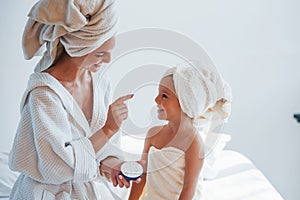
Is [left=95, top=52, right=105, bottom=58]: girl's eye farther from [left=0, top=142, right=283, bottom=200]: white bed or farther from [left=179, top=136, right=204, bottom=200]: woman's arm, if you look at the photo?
[left=0, top=142, right=283, bottom=200]: white bed

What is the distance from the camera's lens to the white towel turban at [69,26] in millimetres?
1050

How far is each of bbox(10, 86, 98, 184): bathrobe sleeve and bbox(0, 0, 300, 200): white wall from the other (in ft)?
4.09

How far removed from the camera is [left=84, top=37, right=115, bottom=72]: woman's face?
3.72 ft

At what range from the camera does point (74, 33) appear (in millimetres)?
1088

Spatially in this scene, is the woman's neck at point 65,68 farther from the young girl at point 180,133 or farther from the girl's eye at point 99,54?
the young girl at point 180,133

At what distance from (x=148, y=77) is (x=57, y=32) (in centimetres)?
29

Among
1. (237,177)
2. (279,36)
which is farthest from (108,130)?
(279,36)

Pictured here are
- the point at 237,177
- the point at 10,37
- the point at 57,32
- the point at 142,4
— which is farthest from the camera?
the point at 142,4

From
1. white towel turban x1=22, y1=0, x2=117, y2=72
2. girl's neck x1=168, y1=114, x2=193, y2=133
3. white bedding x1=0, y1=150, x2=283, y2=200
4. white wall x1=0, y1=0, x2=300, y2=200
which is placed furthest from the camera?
white wall x1=0, y1=0, x2=300, y2=200

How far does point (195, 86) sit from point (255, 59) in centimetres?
139

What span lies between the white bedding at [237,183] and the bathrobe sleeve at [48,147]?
0.59 meters

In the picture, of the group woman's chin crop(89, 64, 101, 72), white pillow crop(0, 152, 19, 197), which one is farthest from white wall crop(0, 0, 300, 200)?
woman's chin crop(89, 64, 101, 72)

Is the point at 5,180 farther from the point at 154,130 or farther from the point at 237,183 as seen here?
the point at 237,183

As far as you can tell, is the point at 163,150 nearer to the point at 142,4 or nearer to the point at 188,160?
the point at 188,160
